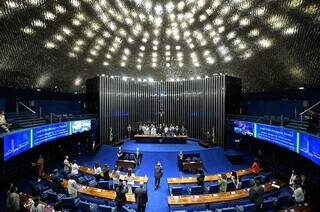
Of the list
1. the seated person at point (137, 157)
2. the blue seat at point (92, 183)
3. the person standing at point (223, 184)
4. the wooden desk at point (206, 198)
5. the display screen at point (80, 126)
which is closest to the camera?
the wooden desk at point (206, 198)

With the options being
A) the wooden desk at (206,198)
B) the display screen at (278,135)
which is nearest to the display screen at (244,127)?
the display screen at (278,135)

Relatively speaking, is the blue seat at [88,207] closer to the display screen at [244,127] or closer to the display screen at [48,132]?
the display screen at [48,132]

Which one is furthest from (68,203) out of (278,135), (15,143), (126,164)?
(278,135)

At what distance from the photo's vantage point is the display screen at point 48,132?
12.3 metres

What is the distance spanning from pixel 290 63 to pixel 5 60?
47.3 ft

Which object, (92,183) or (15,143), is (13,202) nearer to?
(15,143)

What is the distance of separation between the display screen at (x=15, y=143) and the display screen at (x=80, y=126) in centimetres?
541

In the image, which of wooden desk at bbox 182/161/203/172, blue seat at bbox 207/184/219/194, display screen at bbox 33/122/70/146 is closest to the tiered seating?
display screen at bbox 33/122/70/146

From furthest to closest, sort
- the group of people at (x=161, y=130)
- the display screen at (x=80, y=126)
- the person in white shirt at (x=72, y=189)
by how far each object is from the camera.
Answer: the group of people at (x=161, y=130) → the display screen at (x=80, y=126) → the person in white shirt at (x=72, y=189)

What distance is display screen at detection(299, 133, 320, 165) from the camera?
852 cm

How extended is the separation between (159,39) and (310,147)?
449 inches

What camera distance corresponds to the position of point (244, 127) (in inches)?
674

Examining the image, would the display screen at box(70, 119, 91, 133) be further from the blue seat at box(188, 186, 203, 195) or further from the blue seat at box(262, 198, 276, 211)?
the blue seat at box(262, 198, 276, 211)

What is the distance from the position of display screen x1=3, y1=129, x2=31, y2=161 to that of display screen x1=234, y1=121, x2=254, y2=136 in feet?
41.0
